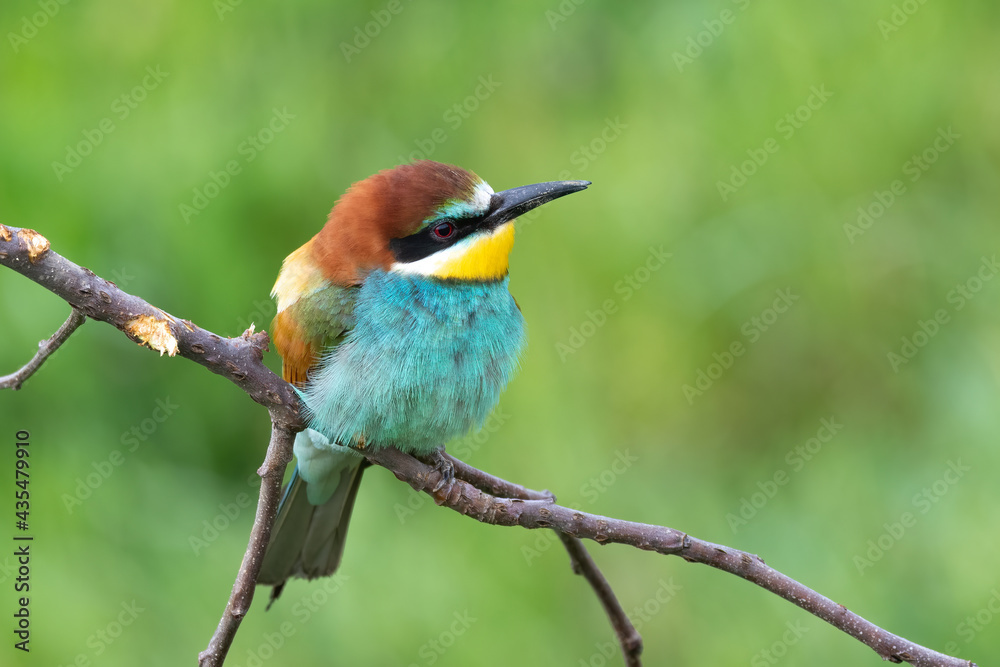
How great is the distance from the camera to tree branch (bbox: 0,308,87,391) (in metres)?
1.41

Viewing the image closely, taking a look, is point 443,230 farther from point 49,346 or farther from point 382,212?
point 49,346

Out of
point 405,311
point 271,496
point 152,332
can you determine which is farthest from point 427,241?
point 152,332

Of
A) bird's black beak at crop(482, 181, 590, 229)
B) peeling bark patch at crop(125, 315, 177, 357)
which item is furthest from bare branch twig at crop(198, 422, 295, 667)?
bird's black beak at crop(482, 181, 590, 229)

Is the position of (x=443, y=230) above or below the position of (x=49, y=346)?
above

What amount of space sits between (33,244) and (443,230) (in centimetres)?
100

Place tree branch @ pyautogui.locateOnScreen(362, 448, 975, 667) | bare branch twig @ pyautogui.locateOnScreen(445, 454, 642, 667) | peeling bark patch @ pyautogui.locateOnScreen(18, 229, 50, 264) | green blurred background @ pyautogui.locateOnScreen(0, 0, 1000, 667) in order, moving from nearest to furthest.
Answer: peeling bark patch @ pyautogui.locateOnScreen(18, 229, 50, 264) → tree branch @ pyautogui.locateOnScreen(362, 448, 975, 667) → bare branch twig @ pyautogui.locateOnScreen(445, 454, 642, 667) → green blurred background @ pyautogui.locateOnScreen(0, 0, 1000, 667)

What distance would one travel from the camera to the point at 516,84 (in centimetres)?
370

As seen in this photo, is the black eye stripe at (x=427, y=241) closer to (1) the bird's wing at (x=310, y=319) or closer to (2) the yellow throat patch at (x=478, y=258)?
(2) the yellow throat patch at (x=478, y=258)

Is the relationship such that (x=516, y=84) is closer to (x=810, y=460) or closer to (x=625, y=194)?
(x=625, y=194)

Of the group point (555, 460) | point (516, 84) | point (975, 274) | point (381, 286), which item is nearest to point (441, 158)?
point (516, 84)

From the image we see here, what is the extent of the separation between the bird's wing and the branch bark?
508 millimetres

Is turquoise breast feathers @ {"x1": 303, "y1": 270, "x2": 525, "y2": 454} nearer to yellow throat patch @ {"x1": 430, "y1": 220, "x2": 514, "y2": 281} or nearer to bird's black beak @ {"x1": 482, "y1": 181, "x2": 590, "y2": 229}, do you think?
yellow throat patch @ {"x1": 430, "y1": 220, "x2": 514, "y2": 281}

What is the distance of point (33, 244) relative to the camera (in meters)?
1.32

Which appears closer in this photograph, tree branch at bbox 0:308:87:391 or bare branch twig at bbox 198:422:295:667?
tree branch at bbox 0:308:87:391
